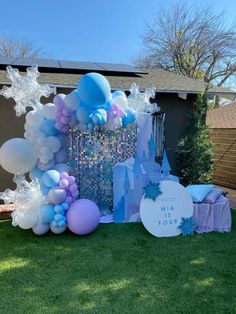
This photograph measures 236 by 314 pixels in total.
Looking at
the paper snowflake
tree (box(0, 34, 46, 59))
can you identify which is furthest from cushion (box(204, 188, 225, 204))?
tree (box(0, 34, 46, 59))

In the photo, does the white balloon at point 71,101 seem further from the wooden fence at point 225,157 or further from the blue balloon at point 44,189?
the wooden fence at point 225,157

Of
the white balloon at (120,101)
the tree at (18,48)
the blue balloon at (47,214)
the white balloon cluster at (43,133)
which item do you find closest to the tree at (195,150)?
the white balloon at (120,101)

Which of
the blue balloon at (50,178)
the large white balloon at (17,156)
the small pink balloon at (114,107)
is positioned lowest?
the blue balloon at (50,178)

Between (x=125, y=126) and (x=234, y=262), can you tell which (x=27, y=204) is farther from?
(x=234, y=262)

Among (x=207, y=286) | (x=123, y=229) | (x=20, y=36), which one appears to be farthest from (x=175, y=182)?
(x=20, y=36)

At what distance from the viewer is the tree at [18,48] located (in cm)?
2128

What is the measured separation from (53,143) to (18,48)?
19.5m

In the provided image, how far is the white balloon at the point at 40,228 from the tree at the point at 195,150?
4.32 metres

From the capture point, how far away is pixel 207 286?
329 cm

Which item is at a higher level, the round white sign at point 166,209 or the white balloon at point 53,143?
the white balloon at point 53,143

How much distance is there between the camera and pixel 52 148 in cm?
506

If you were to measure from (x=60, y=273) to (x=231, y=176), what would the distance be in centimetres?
729

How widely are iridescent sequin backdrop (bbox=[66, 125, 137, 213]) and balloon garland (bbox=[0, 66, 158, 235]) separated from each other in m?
0.27

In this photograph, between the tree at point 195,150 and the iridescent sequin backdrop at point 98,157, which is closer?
the iridescent sequin backdrop at point 98,157
